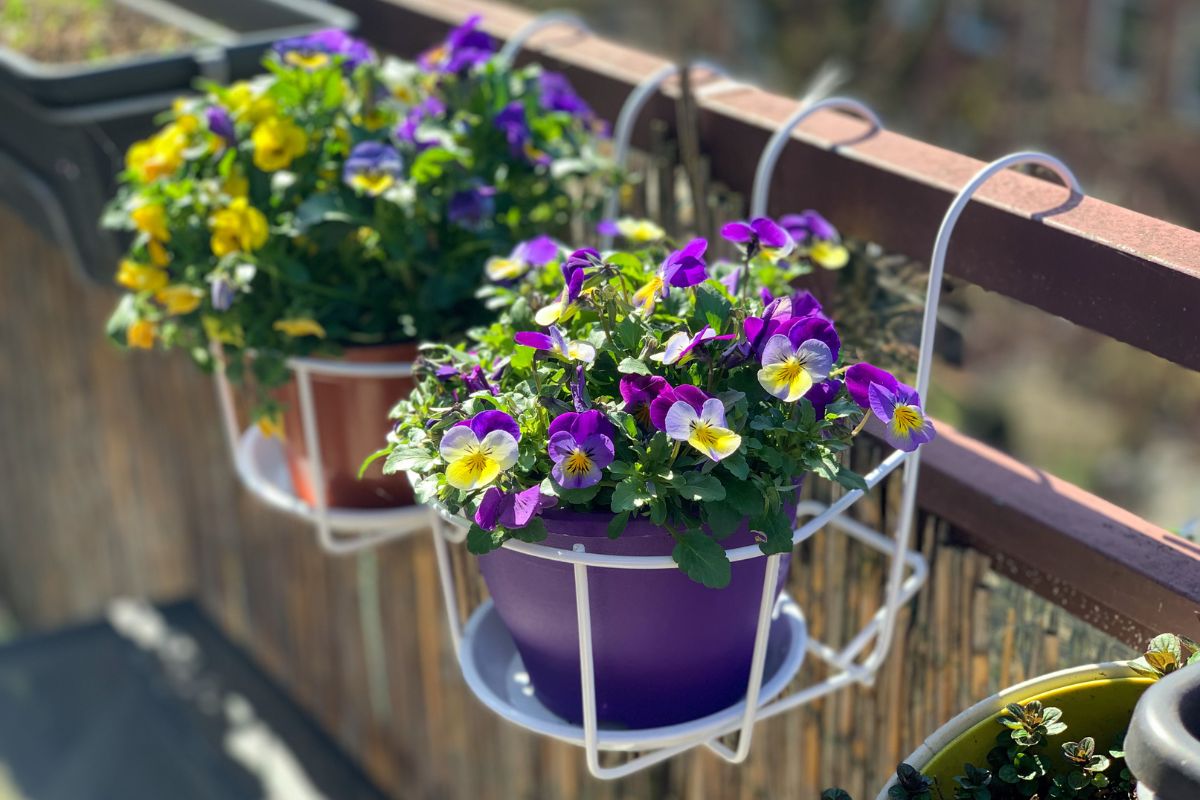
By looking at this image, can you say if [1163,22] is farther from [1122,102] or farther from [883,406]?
[883,406]

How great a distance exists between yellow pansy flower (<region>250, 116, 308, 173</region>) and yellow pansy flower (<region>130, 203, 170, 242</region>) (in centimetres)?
11

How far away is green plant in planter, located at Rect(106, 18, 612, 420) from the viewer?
126cm

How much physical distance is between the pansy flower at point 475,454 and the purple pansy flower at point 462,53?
0.57 meters

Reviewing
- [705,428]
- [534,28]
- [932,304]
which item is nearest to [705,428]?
[705,428]

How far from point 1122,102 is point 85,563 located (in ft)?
20.9

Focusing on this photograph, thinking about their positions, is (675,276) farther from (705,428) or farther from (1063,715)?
(1063,715)

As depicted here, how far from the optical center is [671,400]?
2.88ft

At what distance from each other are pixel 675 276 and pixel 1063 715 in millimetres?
396

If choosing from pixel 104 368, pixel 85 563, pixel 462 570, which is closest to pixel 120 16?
pixel 104 368

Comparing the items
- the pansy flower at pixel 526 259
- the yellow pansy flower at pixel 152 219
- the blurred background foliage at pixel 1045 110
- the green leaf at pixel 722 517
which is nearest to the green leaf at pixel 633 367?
the green leaf at pixel 722 517

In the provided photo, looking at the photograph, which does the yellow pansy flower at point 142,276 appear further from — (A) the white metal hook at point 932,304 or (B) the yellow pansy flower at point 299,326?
(A) the white metal hook at point 932,304

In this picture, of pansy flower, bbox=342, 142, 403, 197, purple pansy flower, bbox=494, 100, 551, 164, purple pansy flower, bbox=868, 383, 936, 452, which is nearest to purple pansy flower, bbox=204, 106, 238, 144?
pansy flower, bbox=342, 142, 403, 197

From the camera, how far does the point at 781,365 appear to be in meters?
0.88

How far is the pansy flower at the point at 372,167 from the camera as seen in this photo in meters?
1.21
